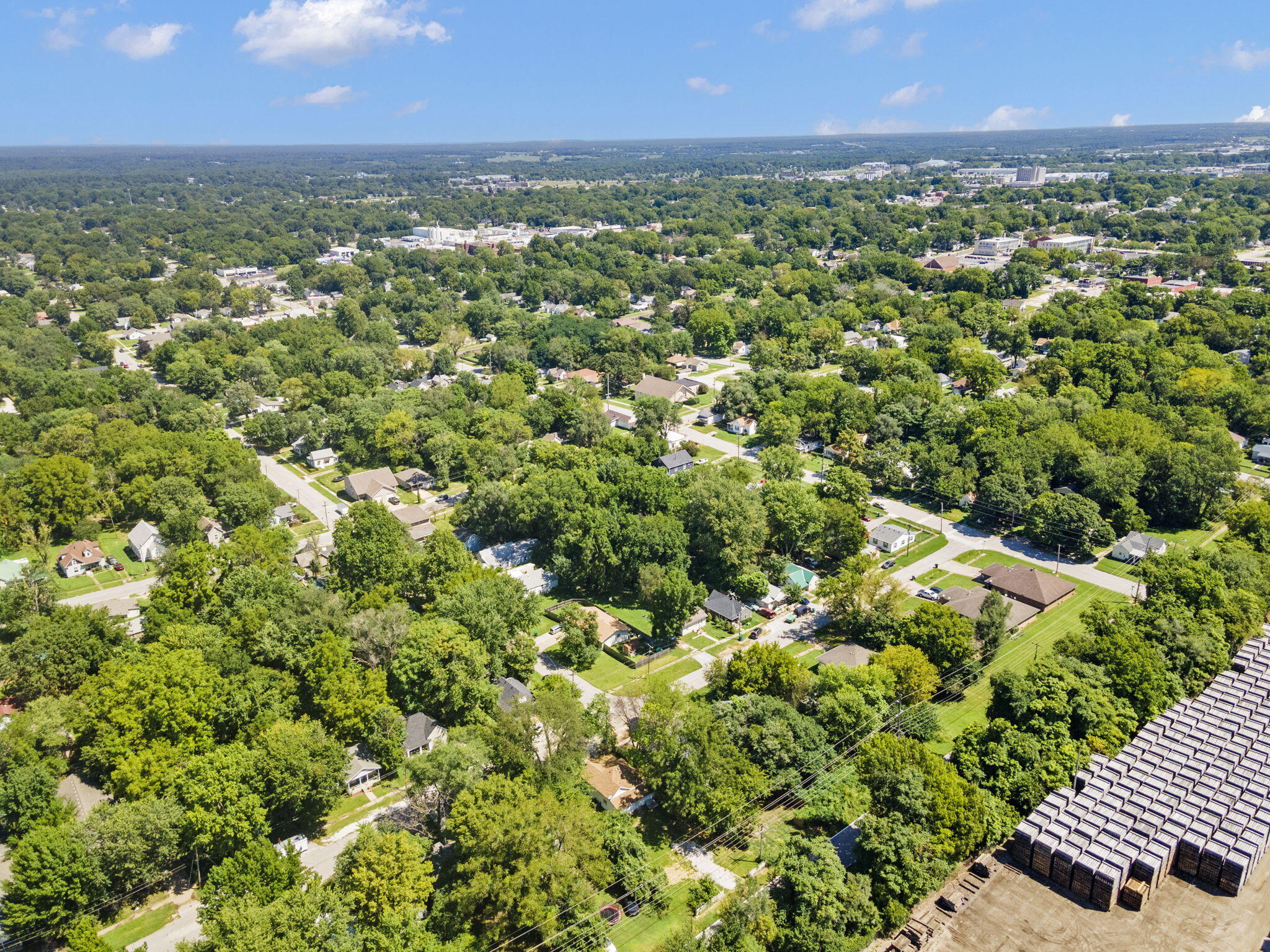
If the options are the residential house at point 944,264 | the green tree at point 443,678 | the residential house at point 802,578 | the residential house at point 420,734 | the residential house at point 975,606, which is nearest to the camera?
the residential house at point 420,734

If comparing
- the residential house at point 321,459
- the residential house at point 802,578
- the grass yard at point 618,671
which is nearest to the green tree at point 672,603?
the grass yard at point 618,671

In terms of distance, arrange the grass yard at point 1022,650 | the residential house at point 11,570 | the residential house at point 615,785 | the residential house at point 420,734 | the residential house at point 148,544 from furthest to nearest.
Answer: the residential house at point 148,544
the residential house at point 11,570
the grass yard at point 1022,650
the residential house at point 420,734
the residential house at point 615,785

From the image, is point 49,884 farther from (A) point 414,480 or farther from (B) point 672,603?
(A) point 414,480

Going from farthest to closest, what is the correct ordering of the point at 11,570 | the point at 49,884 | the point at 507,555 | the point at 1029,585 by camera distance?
the point at 507,555 < the point at 11,570 < the point at 1029,585 < the point at 49,884

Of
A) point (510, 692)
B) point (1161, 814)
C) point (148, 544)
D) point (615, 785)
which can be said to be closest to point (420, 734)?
point (510, 692)

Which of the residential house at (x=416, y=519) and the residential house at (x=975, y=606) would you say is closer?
the residential house at (x=975, y=606)

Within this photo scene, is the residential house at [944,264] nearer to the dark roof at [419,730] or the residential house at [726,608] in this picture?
the residential house at [726,608]

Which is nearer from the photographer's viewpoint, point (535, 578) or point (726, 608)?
point (726, 608)
